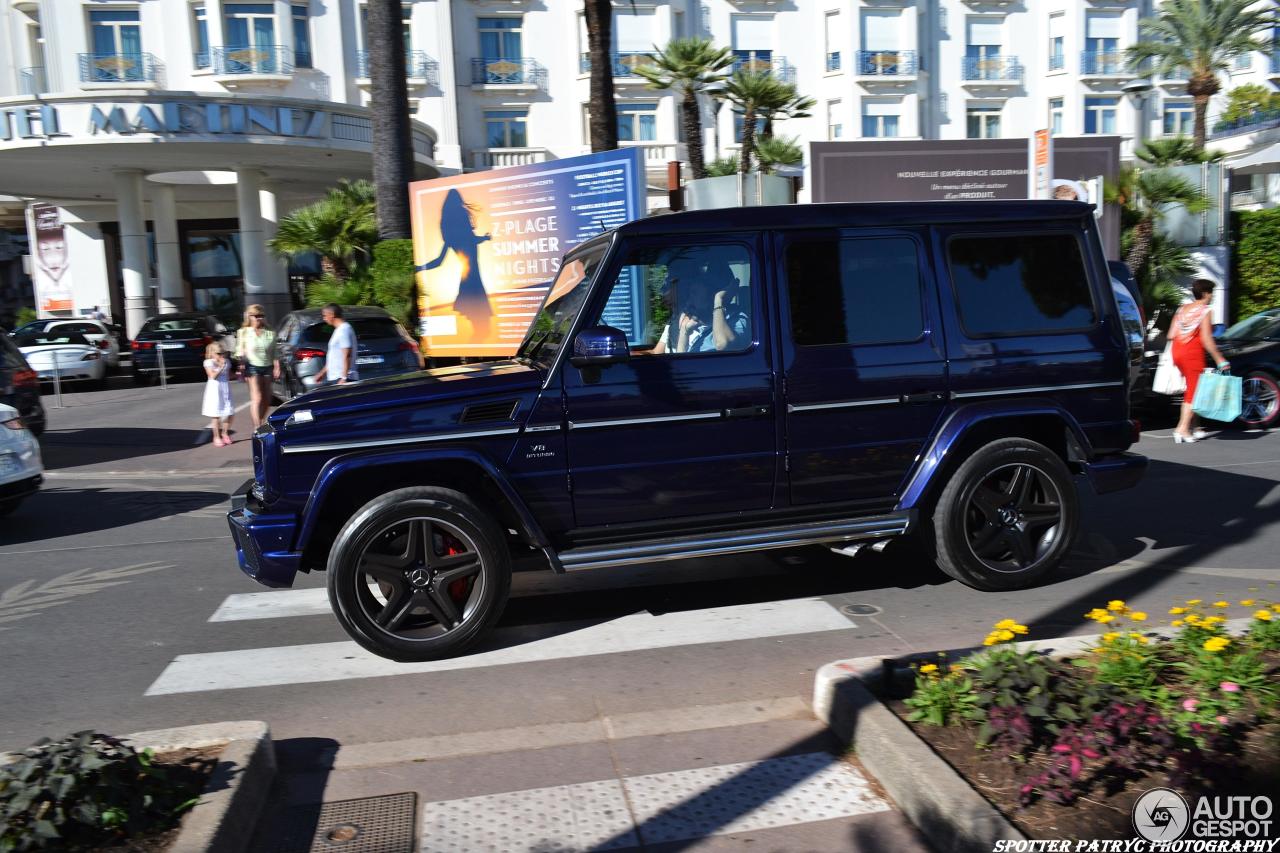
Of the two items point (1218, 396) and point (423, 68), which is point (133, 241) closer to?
point (423, 68)

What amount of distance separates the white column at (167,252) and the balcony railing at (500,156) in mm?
10680

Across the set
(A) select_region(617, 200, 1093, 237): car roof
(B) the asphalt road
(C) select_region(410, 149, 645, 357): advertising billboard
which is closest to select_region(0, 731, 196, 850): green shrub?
(B) the asphalt road

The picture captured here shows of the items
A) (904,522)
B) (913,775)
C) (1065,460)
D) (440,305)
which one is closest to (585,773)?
(913,775)

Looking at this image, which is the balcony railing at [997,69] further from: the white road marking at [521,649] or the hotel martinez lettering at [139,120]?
the white road marking at [521,649]

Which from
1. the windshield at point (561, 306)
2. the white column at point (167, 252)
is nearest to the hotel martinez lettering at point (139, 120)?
the white column at point (167, 252)

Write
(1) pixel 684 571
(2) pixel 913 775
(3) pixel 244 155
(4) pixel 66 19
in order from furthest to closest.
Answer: (4) pixel 66 19, (3) pixel 244 155, (1) pixel 684 571, (2) pixel 913 775

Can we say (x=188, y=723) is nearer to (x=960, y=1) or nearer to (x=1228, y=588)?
(x=1228, y=588)

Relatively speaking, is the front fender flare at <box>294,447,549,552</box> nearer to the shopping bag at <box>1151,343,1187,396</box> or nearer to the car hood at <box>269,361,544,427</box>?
the car hood at <box>269,361,544,427</box>

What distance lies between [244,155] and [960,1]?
29968 millimetres

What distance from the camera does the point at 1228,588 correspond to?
234 inches

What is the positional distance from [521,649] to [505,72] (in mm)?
36495

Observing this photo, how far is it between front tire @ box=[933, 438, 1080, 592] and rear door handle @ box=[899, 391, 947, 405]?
40cm

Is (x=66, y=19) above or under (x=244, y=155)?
above

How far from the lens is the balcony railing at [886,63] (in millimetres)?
41062
